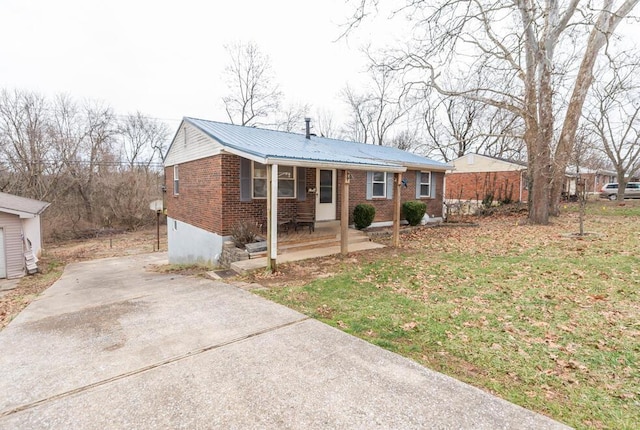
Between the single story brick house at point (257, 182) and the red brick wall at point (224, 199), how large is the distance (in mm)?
29

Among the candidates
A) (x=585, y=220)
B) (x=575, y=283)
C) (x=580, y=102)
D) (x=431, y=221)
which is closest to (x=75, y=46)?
(x=431, y=221)

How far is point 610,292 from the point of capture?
510 cm

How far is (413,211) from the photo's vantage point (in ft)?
42.7

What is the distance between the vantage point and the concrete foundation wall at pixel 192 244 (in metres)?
9.67

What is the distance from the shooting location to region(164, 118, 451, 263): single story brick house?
27.1 feet

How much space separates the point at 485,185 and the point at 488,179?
0.51 m

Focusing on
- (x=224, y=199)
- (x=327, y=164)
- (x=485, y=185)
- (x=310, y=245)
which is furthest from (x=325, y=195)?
(x=485, y=185)

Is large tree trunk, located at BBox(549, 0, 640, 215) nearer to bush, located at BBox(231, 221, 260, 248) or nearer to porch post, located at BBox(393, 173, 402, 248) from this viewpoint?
porch post, located at BBox(393, 173, 402, 248)

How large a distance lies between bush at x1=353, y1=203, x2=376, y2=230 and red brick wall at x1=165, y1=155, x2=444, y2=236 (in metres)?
0.39

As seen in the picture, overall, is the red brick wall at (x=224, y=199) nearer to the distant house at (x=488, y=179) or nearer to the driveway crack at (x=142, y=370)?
the driveway crack at (x=142, y=370)

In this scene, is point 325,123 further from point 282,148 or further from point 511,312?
point 511,312

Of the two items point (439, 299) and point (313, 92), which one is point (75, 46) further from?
point (439, 299)

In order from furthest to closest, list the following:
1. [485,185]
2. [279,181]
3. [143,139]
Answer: [143,139] → [485,185] → [279,181]

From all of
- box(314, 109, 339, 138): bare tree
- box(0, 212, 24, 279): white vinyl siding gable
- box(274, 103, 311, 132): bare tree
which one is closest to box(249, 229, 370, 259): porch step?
box(0, 212, 24, 279): white vinyl siding gable
